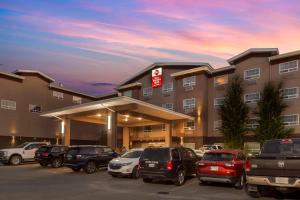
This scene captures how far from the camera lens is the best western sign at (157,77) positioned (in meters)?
51.7

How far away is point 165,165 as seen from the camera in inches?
727

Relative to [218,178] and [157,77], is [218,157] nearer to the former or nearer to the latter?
[218,178]

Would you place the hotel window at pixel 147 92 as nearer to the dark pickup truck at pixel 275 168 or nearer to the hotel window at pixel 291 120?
the hotel window at pixel 291 120

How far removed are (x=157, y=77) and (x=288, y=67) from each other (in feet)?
58.4

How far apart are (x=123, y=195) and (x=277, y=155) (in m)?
5.57

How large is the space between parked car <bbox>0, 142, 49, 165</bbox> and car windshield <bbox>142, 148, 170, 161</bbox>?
54.4 ft

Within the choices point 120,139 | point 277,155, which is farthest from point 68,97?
point 277,155

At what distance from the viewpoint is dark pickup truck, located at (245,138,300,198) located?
1286 cm

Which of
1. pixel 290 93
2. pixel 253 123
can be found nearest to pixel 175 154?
pixel 290 93

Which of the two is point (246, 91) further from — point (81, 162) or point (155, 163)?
point (155, 163)

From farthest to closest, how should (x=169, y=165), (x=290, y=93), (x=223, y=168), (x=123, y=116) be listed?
(x=123, y=116) → (x=290, y=93) → (x=169, y=165) → (x=223, y=168)

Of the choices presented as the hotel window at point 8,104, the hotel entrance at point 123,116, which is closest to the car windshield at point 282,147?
the hotel entrance at point 123,116

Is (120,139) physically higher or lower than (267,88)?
lower

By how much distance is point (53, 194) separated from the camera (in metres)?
15.2
